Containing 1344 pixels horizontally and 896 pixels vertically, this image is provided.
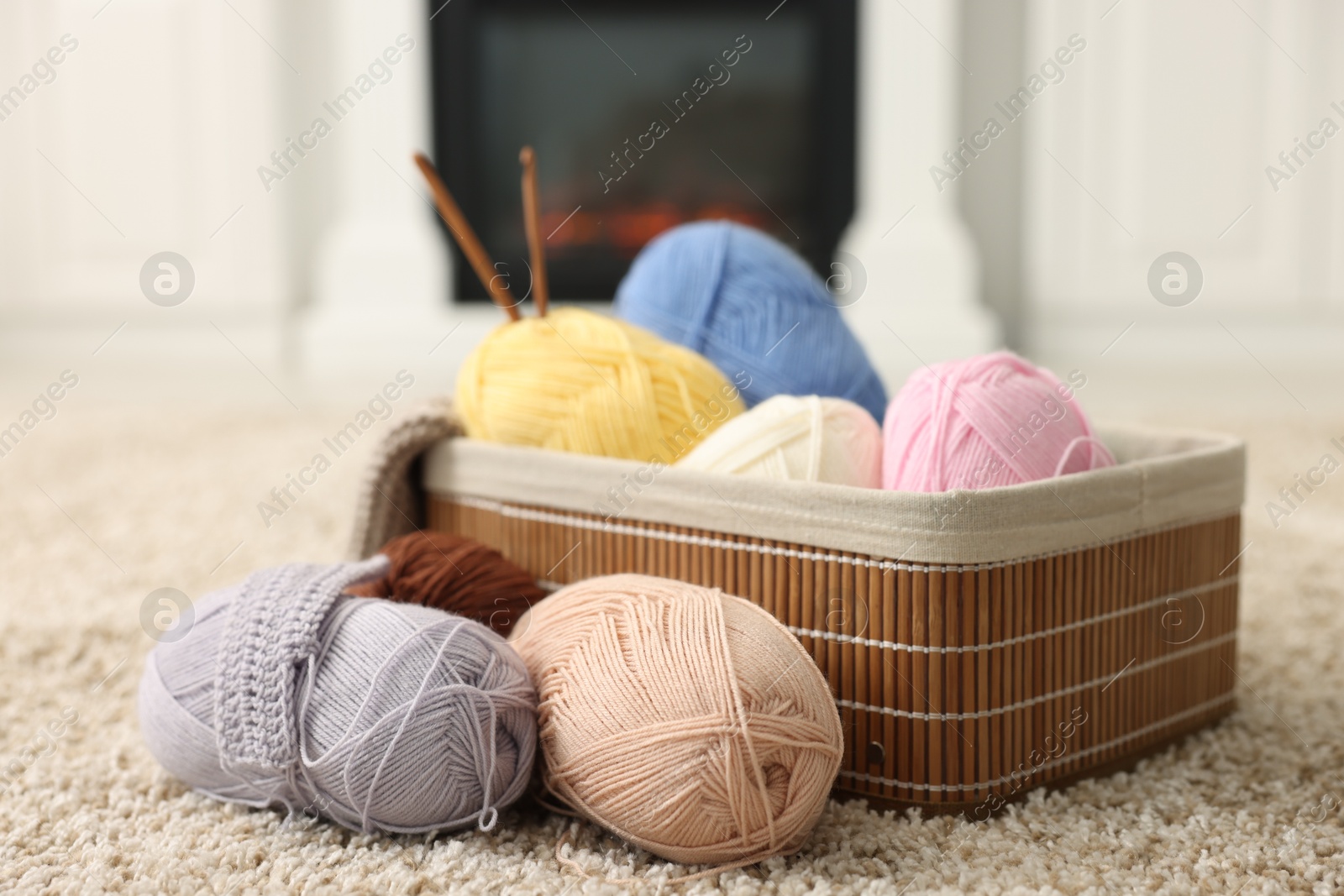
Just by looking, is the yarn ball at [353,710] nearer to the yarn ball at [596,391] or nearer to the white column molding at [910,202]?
the yarn ball at [596,391]

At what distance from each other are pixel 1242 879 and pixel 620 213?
2.69 meters

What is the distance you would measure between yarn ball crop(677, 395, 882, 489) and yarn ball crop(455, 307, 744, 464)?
7 centimetres

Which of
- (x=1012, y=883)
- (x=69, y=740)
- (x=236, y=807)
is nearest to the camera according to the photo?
(x=1012, y=883)

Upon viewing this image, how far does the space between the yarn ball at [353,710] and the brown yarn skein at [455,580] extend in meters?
0.09

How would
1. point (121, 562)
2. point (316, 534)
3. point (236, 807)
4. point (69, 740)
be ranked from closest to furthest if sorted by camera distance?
1. point (236, 807)
2. point (69, 740)
3. point (121, 562)
4. point (316, 534)

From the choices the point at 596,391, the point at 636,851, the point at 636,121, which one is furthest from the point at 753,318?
the point at 636,121

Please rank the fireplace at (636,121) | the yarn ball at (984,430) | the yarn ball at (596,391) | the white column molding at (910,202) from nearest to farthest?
the yarn ball at (984,430), the yarn ball at (596,391), the white column molding at (910,202), the fireplace at (636,121)

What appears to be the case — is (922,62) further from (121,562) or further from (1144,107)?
(121,562)

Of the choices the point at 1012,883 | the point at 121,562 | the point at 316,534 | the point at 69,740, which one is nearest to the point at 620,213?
the point at 316,534

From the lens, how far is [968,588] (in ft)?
2.64

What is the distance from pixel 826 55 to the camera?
3078 millimetres

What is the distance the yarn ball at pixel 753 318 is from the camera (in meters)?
1.13

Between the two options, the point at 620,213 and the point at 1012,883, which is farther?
the point at 620,213

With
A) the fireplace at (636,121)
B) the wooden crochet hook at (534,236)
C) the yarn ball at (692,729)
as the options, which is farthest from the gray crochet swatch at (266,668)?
the fireplace at (636,121)
